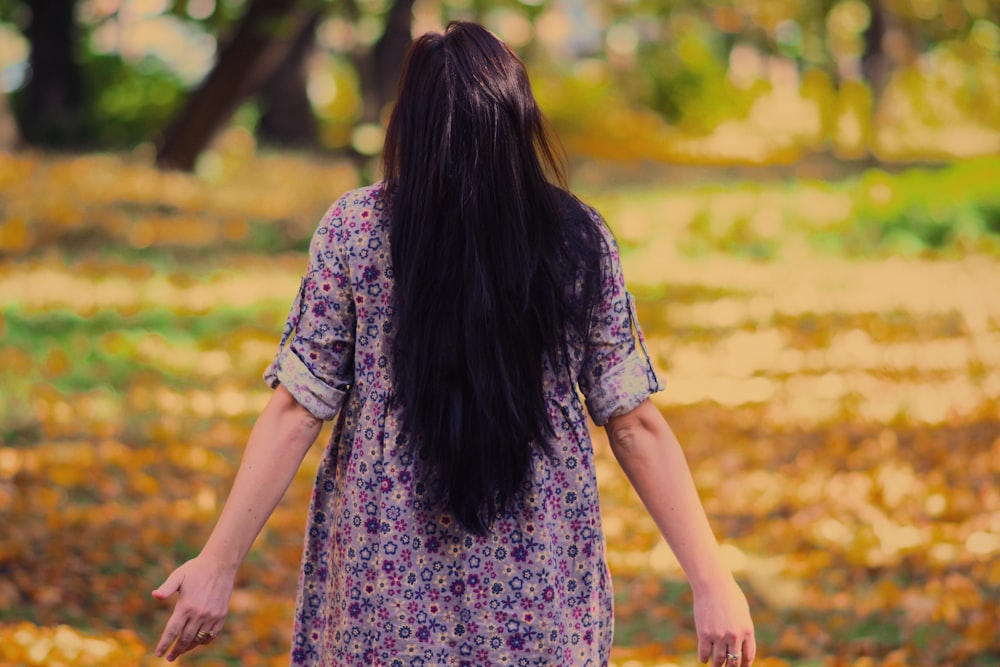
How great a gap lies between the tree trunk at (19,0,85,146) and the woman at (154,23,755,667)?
59.4 feet

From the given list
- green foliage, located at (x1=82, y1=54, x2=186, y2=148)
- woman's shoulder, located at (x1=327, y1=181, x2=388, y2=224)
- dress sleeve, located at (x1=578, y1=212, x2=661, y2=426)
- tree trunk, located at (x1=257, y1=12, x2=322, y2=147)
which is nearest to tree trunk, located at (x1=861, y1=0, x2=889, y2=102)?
tree trunk, located at (x1=257, y1=12, x2=322, y2=147)

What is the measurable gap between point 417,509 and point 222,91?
1460 centimetres

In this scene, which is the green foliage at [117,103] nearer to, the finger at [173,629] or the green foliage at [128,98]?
the green foliage at [128,98]


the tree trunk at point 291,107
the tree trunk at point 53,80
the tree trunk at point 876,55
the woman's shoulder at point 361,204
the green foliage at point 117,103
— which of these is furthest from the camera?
the tree trunk at point 876,55

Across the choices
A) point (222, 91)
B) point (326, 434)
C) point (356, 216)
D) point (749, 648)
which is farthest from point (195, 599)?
point (222, 91)

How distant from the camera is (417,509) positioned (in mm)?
2180

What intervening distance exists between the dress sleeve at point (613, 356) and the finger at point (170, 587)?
0.81 metres

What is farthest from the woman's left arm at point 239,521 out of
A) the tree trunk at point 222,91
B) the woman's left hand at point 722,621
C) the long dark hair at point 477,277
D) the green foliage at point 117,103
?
the green foliage at point 117,103

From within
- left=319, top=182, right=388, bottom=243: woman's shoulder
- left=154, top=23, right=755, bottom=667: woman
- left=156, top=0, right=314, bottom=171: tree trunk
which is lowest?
left=154, top=23, right=755, bottom=667: woman

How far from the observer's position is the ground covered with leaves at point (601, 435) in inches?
199

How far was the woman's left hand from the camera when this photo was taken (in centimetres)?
229

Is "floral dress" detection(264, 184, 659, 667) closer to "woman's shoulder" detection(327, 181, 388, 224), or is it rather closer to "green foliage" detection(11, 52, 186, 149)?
"woman's shoulder" detection(327, 181, 388, 224)

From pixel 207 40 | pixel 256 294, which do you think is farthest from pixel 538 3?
pixel 207 40

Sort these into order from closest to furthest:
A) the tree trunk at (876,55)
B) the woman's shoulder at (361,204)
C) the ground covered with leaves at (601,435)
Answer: the woman's shoulder at (361,204)
the ground covered with leaves at (601,435)
the tree trunk at (876,55)
